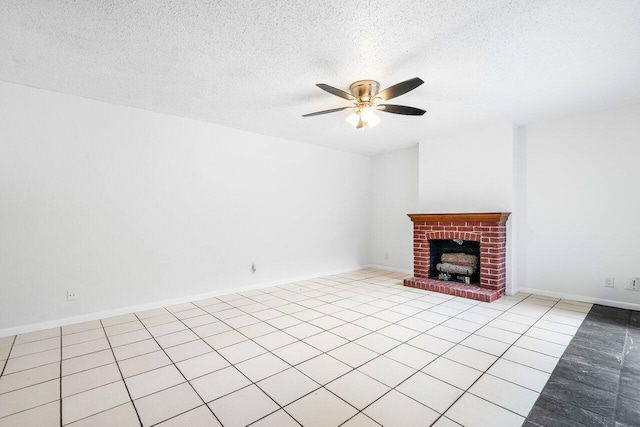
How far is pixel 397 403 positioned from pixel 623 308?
11.4 ft

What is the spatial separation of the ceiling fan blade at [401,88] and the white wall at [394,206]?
2.99 m

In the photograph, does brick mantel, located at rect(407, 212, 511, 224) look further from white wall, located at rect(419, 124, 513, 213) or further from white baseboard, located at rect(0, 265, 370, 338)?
white baseboard, located at rect(0, 265, 370, 338)

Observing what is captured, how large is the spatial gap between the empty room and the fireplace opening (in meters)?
0.03

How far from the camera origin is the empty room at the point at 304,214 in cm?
182

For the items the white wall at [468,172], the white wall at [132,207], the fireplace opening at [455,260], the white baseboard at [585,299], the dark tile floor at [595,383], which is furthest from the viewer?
the fireplace opening at [455,260]

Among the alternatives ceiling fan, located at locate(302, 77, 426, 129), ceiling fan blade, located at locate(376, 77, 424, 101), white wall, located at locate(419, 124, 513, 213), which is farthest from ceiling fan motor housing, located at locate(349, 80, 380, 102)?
white wall, located at locate(419, 124, 513, 213)

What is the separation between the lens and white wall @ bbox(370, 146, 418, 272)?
5504 mm

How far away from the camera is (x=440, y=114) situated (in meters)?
3.68

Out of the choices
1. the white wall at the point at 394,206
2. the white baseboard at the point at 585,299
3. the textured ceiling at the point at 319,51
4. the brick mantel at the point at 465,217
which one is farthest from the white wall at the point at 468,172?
the white baseboard at the point at 585,299

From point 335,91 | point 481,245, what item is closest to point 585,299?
point 481,245

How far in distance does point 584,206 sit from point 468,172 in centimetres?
142

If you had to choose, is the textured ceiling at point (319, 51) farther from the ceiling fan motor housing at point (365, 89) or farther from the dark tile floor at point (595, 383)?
the dark tile floor at point (595, 383)

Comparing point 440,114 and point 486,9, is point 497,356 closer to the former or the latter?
point 486,9

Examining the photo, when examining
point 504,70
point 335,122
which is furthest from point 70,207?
point 504,70
